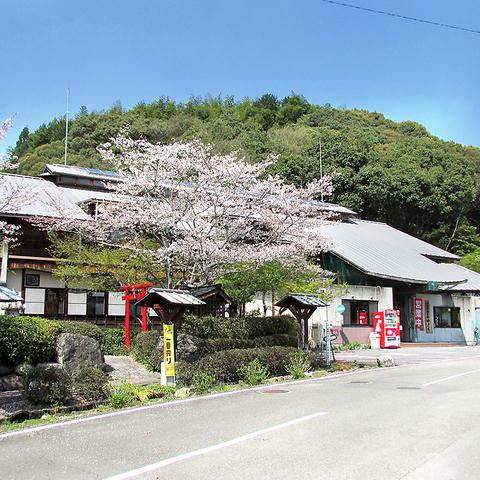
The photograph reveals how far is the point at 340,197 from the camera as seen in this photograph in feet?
162

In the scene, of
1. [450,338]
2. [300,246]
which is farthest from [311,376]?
[450,338]

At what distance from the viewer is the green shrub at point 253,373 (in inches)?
573

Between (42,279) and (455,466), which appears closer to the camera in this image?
Result: (455,466)

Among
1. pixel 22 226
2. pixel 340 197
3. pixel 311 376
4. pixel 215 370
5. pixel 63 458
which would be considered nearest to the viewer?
pixel 63 458

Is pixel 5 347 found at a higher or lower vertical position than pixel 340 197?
lower

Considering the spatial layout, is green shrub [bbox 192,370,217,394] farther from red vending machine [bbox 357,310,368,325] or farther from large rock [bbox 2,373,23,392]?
red vending machine [bbox 357,310,368,325]

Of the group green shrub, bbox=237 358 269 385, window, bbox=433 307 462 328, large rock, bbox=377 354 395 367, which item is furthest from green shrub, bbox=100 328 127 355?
window, bbox=433 307 462 328

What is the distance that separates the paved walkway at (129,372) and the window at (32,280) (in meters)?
6.63

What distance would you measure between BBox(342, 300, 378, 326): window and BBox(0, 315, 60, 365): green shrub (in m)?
20.8

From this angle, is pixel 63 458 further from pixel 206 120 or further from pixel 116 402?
pixel 206 120

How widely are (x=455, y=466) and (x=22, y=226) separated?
19876mm

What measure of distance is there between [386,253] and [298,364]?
22346 mm

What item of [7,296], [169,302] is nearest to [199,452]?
[7,296]

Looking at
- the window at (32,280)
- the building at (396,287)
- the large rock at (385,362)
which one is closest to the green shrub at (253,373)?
the large rock at (385,362)
